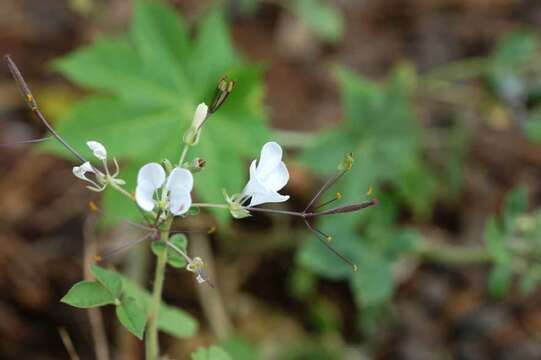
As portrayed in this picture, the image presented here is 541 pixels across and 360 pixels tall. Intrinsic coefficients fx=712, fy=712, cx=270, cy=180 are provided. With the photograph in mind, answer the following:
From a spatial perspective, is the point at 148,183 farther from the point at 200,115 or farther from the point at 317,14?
the point at 317,14

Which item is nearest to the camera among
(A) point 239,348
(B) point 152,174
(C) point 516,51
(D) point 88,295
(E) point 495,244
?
(B) point 152,174

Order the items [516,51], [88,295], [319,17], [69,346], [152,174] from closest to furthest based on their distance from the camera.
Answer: [152,174]
[88,295]
[69,346]
[516,51]
[319,17]

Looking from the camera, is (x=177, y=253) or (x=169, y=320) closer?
(x=177, y=253)

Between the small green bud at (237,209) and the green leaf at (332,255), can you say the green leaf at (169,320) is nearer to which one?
the small green bud at (237,209)

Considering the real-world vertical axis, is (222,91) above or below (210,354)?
above

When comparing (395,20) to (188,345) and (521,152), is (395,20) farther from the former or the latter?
(188,345)

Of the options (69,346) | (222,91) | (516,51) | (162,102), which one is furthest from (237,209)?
(516,51)

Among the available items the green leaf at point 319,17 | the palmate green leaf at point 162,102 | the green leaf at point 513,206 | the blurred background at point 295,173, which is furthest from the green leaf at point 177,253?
the green leaf at point 319,17

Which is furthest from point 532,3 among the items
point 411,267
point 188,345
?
point 188,345
